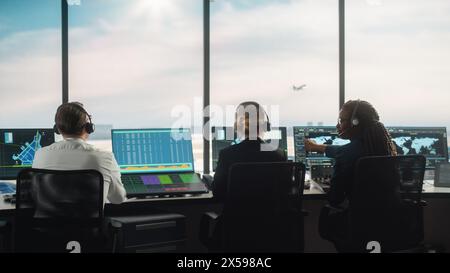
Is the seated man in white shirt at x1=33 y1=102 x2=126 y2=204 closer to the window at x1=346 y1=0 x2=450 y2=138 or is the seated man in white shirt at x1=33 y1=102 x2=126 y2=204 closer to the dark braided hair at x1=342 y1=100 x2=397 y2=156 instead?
the dark braided hair at x1=342 y1=100 x2=397 y2=156

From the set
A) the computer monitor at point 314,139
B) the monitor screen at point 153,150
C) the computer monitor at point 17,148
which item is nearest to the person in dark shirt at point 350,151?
the computer monitor at point 314,139

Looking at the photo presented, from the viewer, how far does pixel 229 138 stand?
3.75 m

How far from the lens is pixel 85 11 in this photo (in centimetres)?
393

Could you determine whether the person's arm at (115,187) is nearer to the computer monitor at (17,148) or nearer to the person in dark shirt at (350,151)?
the computer monitor at (17,148)

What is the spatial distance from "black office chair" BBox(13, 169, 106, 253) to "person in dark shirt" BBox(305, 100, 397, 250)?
1.49 meters

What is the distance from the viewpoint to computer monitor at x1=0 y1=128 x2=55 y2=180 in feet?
10.9

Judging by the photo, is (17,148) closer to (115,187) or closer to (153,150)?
(153,150)

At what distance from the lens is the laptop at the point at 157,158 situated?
325cm

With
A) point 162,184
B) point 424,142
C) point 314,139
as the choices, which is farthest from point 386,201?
point 162,184

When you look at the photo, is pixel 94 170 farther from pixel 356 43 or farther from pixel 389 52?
pixel 389 52

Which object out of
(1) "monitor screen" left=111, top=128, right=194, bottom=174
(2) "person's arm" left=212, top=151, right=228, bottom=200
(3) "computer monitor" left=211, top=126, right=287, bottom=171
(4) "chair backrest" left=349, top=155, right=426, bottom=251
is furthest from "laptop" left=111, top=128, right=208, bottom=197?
(4) "chair backrest" left=349, top=155, right=426, bottom=251

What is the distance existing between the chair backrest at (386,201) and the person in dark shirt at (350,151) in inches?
5.0

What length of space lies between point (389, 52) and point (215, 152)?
2.27 m
